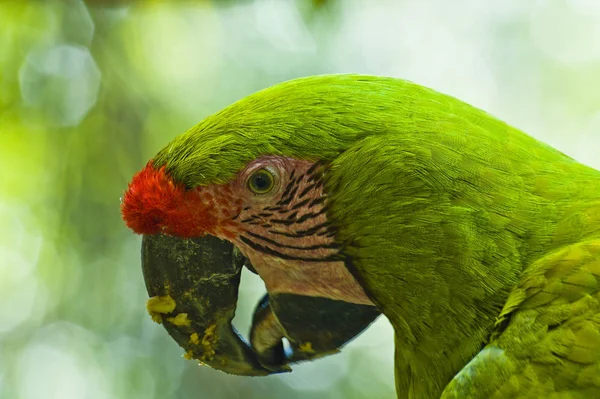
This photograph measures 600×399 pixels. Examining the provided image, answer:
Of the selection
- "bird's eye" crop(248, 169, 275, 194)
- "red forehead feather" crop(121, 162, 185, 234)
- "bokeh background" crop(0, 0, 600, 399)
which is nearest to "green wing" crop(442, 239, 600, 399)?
"bird's eye" crop(248, 169, 275, 194)

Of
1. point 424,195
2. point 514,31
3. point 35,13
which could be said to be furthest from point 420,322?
point 35,13

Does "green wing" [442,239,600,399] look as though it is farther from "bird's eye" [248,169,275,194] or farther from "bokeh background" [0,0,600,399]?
"bokeh background" [0,0,600,399]

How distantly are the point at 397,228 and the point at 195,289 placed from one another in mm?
405

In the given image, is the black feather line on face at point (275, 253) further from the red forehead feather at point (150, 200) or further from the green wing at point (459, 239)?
the red forehead feather at point (150, 200)

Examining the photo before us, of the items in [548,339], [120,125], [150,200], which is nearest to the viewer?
[548,339]

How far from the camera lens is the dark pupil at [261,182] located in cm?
98

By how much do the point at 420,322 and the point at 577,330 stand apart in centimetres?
24

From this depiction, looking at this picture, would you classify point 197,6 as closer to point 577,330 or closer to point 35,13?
point 35,13

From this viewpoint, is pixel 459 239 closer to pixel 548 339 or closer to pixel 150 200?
pixel 548 339

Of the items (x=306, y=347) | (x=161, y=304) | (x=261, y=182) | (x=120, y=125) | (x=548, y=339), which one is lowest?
(x=548, y=339)

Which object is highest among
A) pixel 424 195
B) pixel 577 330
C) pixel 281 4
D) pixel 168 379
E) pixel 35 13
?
pixel 35 13

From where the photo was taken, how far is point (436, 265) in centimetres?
92

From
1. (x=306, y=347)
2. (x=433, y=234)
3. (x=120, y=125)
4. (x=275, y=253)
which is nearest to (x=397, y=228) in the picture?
(x=433, y=234)

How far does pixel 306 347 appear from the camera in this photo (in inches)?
44.9
